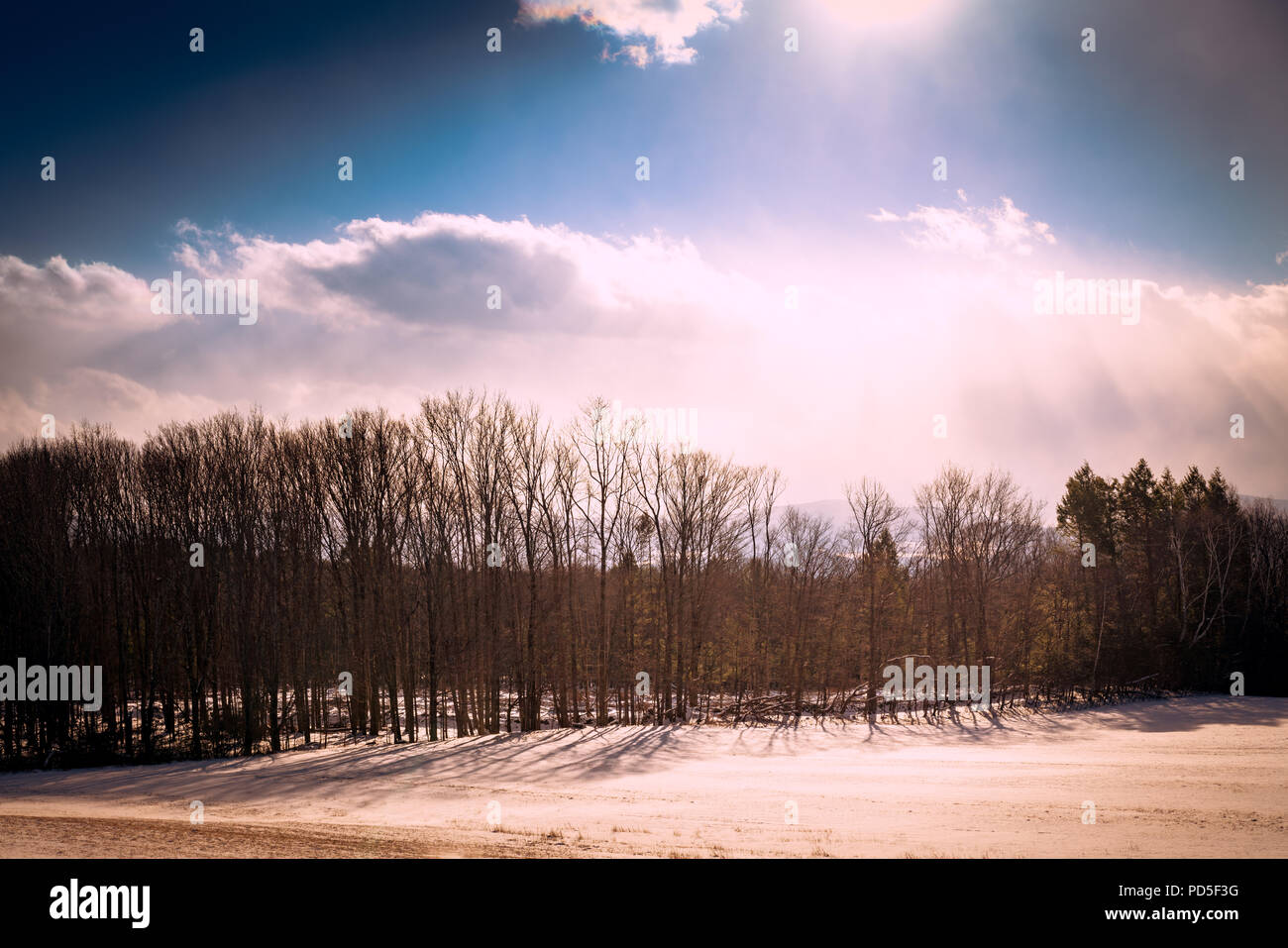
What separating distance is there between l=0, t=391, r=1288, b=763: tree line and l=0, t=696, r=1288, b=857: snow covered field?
18.1ft

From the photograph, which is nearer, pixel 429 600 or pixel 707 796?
pixel 707 796

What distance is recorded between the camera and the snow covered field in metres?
12.6

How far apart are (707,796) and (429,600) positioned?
19145mm

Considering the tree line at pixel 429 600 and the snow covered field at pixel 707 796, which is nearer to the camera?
the snow covered field at pixel 707 796

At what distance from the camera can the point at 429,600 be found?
109 feet

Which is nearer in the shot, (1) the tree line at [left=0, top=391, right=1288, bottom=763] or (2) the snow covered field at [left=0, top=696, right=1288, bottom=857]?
(2) the snow covered field at [left=0, top=696, right=1288, bottom=857]

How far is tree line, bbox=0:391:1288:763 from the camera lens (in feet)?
108

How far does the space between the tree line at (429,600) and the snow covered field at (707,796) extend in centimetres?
551

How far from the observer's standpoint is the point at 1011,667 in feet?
139

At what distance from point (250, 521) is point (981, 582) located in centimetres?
4173

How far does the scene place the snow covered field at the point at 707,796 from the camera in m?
12.6
